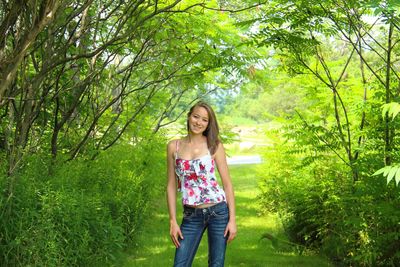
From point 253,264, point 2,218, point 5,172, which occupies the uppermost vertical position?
point 5,172

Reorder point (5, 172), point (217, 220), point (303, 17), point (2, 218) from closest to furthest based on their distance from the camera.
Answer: point (217, 220)
point (2, 218)
point (5, 172)
point (303, 17)

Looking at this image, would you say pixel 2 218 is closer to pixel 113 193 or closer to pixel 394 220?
pixel 113 193

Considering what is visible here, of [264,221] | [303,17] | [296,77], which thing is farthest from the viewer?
[264,221]

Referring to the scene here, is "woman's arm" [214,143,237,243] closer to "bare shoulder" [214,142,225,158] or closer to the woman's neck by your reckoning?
"bare shoulder" [214,142,225,158]

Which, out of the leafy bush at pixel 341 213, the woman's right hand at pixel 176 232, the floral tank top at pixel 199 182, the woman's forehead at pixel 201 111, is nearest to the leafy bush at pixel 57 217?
the woman's right hand at pixel 176 232

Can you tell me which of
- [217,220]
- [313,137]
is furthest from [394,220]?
[217,220]

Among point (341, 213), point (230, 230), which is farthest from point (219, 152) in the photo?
point (341, 213)

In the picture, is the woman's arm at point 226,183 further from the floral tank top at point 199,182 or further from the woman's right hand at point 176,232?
the woman's right hand at point 176,232

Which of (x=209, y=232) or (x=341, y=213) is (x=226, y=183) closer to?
(x=209, y=232)

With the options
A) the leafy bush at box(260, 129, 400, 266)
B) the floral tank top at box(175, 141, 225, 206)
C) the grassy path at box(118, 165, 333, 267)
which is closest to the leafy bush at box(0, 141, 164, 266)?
the floral tank top at box(175, 141, 225, 206)

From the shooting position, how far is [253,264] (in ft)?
21.8

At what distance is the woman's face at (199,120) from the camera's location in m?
3.72

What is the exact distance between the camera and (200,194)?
3.58 metres

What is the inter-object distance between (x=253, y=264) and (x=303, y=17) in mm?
3080
